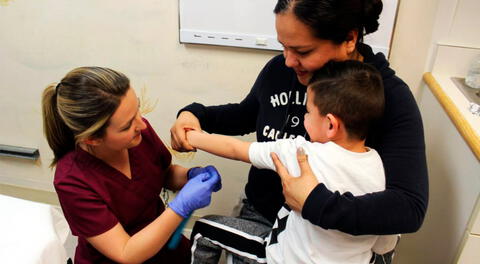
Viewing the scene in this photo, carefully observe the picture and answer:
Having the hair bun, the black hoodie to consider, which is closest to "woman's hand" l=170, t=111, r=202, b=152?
the black hoodie

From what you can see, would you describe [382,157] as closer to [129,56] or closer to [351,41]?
[351,41]

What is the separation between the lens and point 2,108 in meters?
1.95

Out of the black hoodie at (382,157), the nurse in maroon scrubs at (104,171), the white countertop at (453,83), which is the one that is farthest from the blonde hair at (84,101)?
the white countertop at (453,83)

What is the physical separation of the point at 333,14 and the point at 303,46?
11cm

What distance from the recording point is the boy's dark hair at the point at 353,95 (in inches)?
34.4

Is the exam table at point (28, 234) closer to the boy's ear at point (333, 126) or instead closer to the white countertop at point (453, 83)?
the boy's ear at point (333, 126)

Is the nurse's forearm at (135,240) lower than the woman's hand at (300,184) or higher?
lower

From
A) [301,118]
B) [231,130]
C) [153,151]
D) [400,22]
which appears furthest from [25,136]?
[400,22]

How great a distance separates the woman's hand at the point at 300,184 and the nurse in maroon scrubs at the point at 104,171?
308 mm

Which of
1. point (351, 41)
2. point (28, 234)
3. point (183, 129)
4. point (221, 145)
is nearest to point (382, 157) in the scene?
point (351, 41)

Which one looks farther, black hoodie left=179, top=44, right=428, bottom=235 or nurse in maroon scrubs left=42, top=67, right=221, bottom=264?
nurse in maroon scrubs left=42, top=67, right=221, bottom=264

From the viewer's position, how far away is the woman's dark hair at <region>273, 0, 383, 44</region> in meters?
0.86

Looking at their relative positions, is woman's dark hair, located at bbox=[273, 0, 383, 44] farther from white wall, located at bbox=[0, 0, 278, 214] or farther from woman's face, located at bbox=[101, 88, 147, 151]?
white wall, located at bbox=[0, 0, 278, 214]

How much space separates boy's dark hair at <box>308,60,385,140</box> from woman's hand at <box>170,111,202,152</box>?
0.46m
